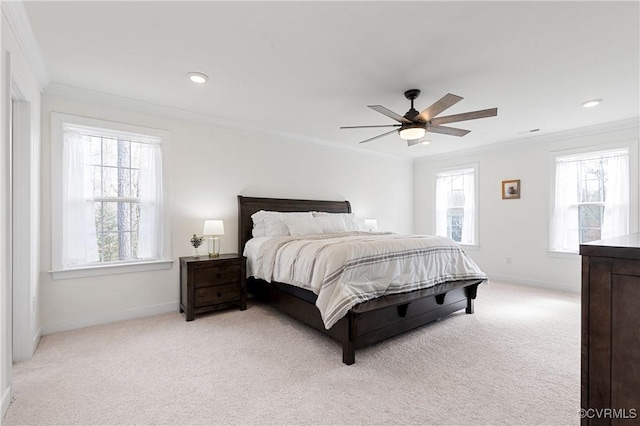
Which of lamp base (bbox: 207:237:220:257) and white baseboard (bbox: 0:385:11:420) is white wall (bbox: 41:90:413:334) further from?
white baseboard (bbox: 0:385:11:420)

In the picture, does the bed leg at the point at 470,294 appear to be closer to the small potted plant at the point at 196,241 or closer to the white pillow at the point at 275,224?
the white pillow at the point at 275,224

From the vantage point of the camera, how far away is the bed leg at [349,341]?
2396mm

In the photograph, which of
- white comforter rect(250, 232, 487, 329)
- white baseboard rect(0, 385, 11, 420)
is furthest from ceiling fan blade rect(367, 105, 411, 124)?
white baseboard rect(0, 385, 11, 420)

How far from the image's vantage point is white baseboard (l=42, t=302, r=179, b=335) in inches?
119

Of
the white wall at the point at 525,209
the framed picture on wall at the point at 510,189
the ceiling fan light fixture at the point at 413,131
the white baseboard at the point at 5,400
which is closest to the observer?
the white baseboard at the point at 5,400

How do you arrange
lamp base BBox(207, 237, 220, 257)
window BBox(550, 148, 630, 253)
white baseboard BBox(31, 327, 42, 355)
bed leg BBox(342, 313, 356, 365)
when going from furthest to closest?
window BBox(550, 148, 630, 253) → lamp base BBox(207, 237, 220, 257) → white baseboard BBox(31, 327, 42, 355) → bed leg BBox(342, 313, 356, 365)

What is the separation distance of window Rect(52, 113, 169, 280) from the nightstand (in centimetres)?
55

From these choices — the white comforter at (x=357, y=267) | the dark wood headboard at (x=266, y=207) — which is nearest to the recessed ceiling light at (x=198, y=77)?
the dark wood headboard at (x=266, y=207)

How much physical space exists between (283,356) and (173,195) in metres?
2.43

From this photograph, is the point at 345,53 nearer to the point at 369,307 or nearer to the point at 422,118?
the point at 422,118

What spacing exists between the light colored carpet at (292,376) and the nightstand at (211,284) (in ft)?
0.86

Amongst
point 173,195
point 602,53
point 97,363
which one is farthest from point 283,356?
point 602,53

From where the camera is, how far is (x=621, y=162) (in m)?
4.22

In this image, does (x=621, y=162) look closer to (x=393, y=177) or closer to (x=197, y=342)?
(x=393, y=177)
